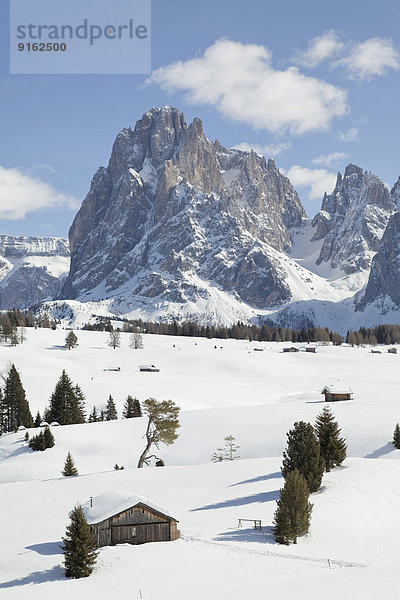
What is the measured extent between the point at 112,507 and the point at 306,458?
14.5 metres

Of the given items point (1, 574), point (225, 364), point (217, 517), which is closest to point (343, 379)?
point (225, 364)

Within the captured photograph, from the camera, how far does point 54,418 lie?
270 ft

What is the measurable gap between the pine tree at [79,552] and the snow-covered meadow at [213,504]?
1.95 ft

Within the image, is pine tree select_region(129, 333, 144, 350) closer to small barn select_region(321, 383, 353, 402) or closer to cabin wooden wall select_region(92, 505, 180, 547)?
small barn select_region(321, 383, 353, 402)

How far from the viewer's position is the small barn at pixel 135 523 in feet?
111

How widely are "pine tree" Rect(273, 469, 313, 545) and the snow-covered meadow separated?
2.25ft

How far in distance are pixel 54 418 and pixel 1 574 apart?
53929mm

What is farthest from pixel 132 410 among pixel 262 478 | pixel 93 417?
pixel 262 478

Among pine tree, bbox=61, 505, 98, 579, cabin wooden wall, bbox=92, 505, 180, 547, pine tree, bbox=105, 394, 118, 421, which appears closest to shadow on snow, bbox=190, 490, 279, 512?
cabin wooden wall, bbox=92, 505, 180, 547

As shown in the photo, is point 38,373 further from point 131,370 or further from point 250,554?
point 250,554

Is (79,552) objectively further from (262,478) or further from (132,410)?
(132,410)

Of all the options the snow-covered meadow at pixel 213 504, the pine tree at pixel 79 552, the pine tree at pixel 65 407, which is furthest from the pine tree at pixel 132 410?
the pine tree at pixel 79 552

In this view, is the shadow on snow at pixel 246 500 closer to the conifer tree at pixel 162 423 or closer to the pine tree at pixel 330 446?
the pine tree at pixel 330 446

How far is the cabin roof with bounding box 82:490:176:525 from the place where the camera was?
110 ft
